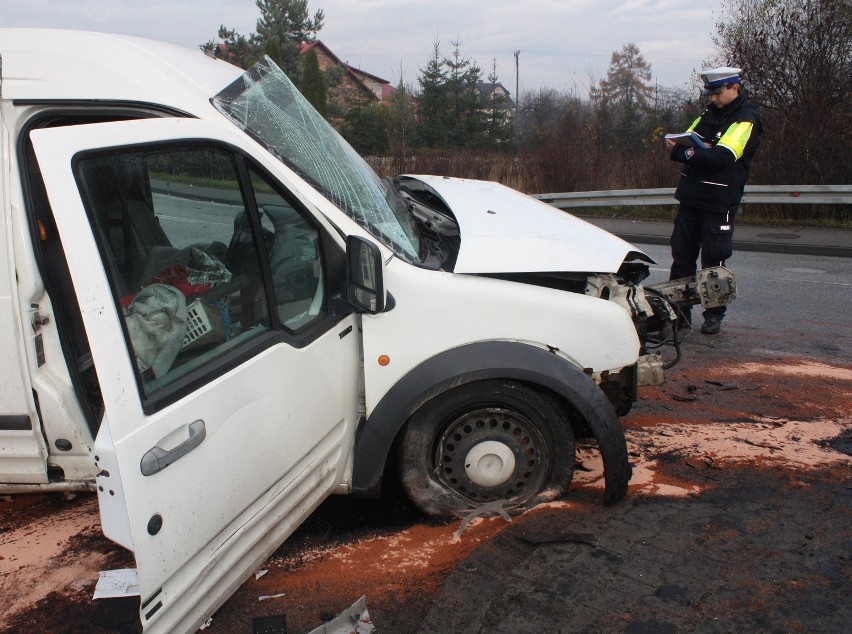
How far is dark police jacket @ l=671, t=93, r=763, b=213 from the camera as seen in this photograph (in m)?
6.16

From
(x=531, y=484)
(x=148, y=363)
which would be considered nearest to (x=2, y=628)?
(x=148, y=363)

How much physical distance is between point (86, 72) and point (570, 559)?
2624 mm

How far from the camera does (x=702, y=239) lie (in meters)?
6.65

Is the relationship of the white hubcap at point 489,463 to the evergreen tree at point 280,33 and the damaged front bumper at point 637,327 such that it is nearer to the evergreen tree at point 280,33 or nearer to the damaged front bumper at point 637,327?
the damaged front bumper at point 637,327

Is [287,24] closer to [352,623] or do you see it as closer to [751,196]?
[751,196]

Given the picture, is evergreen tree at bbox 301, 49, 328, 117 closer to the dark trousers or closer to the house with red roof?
the house with red roof

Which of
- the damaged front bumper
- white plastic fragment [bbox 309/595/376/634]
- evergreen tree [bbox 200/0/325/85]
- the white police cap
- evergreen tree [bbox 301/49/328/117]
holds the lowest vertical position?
white plastic fragment [bbox 309/595/376/634]

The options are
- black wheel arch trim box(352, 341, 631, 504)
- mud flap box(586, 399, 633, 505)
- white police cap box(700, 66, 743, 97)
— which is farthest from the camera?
white police cap box(700, 66, 743, 97)

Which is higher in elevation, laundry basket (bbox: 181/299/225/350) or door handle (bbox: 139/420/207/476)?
laundry basket (bbox: 181/299/225/350)

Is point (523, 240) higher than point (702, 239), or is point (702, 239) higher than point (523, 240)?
point (523, 240)

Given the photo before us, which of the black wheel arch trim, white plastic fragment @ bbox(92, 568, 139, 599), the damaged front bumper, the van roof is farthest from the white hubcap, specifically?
the van roof

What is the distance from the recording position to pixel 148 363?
2.26 m

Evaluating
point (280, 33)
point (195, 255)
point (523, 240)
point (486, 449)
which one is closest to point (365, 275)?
point (195, 255)

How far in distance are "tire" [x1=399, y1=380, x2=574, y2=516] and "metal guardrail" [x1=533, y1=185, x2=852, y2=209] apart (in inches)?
446
